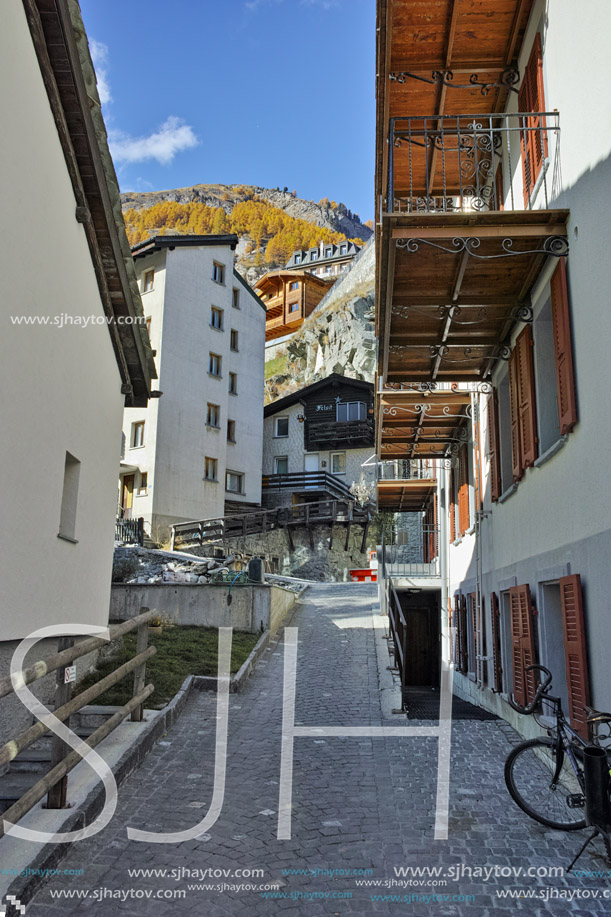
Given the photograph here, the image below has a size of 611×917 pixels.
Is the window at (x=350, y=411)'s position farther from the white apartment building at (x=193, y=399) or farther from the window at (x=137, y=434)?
the window at (x=137, y=434)

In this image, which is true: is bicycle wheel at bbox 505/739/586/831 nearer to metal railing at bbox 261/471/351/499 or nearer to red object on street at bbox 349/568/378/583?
red object on street at bbox 349/568/378/583

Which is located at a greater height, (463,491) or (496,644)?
(463,491)

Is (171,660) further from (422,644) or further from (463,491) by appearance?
(422,644)

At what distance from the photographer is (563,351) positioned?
693cm

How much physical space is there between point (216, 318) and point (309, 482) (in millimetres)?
9549

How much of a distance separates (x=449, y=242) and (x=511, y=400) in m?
2.79

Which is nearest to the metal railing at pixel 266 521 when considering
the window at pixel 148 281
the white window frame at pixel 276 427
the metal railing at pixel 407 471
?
the white window frame at pixel 276 427

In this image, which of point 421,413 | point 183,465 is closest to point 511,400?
point 421,413

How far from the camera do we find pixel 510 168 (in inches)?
393

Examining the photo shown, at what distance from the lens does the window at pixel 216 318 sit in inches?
1339

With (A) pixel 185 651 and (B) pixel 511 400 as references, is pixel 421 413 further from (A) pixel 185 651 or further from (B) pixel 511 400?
(A) pixel 185 651

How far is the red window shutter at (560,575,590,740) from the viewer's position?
6.27 metres

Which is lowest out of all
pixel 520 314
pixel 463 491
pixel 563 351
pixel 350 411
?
pixel 563 351

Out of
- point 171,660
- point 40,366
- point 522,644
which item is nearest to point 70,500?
point 40,366
